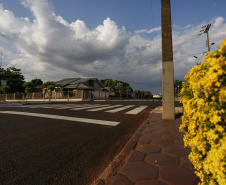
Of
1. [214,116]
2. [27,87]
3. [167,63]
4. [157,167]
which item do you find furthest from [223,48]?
[27,87]

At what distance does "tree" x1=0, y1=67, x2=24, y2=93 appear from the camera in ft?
111

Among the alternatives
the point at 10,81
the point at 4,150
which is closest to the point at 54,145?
the point at 4,150

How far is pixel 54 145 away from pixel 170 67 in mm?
4297

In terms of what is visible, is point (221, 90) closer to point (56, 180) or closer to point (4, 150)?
point (56, 180)

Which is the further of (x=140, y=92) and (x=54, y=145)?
(x=140, y=92)

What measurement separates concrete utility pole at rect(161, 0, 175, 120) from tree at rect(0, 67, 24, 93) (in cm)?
4110

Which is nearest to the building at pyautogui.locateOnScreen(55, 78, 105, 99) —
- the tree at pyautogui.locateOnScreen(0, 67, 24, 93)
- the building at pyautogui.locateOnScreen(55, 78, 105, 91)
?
the building at pyautogui.locateOnScreen(55, 78, 105, 91)

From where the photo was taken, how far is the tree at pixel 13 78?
33.9 metres

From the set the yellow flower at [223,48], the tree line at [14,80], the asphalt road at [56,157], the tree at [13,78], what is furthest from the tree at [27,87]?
the yellow flower at [223,48]

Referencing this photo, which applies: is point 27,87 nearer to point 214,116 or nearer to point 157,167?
point 157,167

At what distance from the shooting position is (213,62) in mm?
844

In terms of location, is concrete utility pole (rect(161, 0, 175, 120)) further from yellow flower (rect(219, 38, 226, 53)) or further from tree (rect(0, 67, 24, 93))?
tree (rect(0, 67, 24, 93))

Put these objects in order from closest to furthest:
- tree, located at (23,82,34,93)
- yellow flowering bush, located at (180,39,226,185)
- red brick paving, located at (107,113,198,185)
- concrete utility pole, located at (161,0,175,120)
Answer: yellow flowering bush, located at (180,39,226,185) → red brick paving, located at (107,113,198,185) → concrete utility pole, located at (161,0,175,120) → tree, located at (23,82,34,93)

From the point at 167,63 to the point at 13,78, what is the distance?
148 feet
